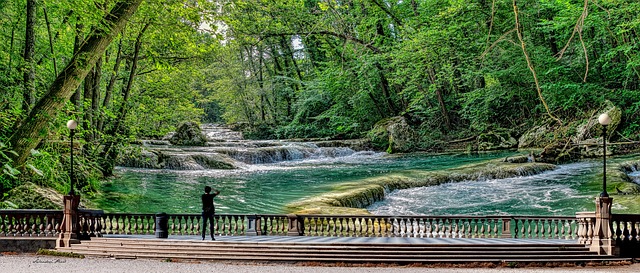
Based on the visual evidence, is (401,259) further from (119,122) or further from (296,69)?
(296,69)

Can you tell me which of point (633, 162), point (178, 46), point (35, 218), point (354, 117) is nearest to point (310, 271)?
point (35, 218)

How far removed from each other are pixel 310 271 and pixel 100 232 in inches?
254

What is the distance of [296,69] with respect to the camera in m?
56.4

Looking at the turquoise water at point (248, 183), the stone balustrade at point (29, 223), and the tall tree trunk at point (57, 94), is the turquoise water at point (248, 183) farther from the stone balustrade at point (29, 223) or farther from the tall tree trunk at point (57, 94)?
the stone balustrade at point (29, 223)

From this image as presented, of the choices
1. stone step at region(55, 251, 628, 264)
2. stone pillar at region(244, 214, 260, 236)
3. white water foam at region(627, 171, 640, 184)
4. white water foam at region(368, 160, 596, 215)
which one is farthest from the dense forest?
white water foam at region(627, 171, 640, 184)

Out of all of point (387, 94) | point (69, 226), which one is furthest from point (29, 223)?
point (387, 94)

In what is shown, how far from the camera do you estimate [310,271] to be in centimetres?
980

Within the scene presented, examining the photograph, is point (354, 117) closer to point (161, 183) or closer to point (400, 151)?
point (400, 151)

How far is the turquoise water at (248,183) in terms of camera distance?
19688 millimetres

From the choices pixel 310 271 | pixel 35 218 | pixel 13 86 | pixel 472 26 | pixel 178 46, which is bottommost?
pixel 310 271

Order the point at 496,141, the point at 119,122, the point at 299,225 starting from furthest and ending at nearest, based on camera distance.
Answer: the point at 496,141
the point at 119,122
the point at 299,225

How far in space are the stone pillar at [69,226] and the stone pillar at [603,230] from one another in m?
12.2

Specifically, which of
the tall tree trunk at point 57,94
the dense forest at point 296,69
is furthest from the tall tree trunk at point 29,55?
the tall tree trunk at point 57,94

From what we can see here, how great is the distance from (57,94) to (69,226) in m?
3.60
